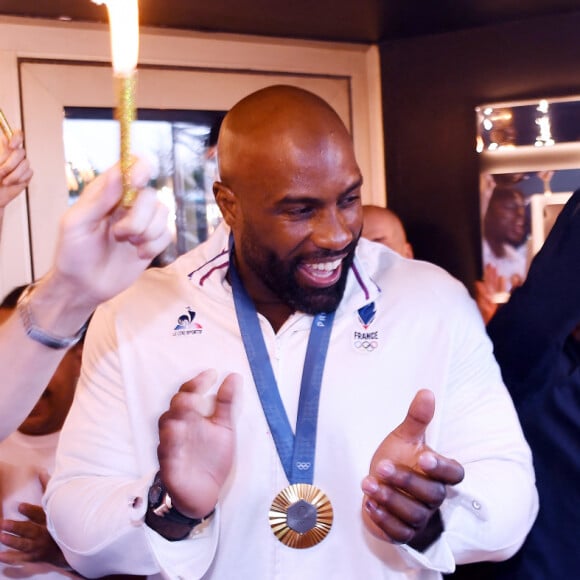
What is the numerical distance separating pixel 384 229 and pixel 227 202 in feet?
4.43

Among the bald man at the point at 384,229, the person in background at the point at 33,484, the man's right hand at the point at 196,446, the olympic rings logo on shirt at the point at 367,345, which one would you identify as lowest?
the person in background at the point at 33,484

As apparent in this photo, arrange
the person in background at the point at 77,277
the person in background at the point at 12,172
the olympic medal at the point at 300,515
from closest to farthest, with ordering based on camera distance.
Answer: the person in background at the point at 77,277 → the olympic medal at the point at 300,515 → the person in background at the point at 12,172

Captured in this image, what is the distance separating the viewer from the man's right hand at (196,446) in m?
1.61

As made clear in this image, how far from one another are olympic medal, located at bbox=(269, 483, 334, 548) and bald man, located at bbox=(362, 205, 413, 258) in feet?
5.47

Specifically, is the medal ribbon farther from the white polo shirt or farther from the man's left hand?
the man's left hand

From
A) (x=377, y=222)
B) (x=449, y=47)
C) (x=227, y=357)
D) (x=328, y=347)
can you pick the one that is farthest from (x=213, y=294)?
(x=449, y=47)

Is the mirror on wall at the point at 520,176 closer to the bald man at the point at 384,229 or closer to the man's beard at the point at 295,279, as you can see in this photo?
the bald man at the point at 384,229

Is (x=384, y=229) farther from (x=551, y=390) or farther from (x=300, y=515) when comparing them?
(x=300, y=515)

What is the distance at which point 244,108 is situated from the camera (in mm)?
2133

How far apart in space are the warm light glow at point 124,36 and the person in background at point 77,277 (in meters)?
0.20

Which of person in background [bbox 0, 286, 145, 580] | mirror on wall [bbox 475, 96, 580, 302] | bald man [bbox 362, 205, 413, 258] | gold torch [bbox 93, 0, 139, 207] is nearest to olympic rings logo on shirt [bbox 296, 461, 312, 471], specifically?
person in background [bbox 0, 286, 145, 580]

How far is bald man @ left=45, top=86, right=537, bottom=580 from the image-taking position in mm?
1671

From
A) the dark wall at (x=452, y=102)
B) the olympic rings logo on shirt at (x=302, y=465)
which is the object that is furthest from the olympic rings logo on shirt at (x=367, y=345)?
the dark wall at (x=452, y=102)

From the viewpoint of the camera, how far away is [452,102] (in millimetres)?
3641
